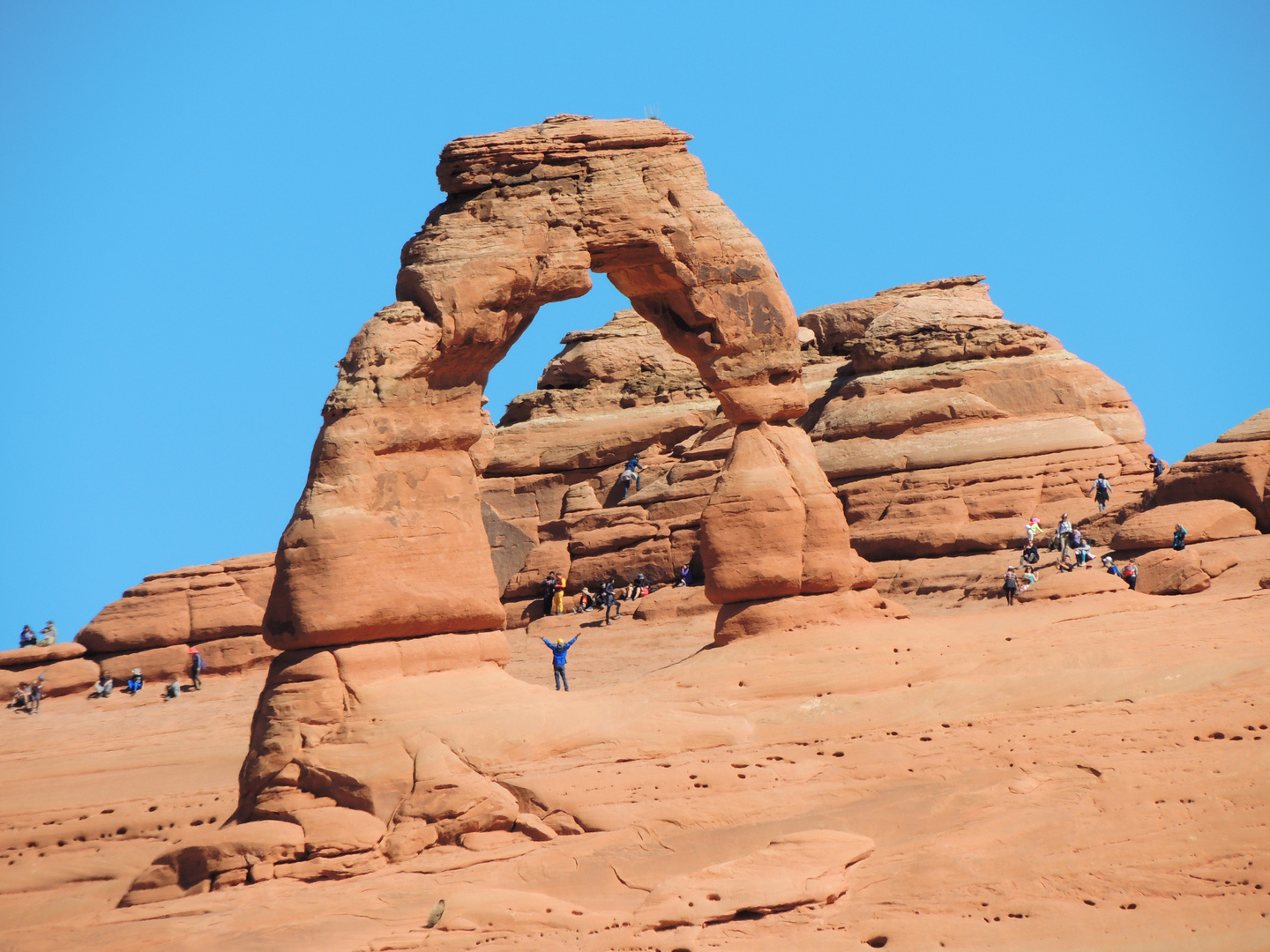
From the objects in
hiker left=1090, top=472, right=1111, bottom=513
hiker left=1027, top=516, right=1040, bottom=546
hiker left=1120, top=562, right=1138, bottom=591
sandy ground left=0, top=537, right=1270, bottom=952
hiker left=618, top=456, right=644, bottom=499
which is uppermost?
hiker left=618, top=456, right=644, bottom=499

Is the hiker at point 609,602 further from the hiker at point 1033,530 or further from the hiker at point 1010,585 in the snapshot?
the hiker at point 1010,585

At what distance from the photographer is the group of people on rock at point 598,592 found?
31484 mm

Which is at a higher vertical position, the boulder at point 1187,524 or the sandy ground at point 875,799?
the boulder at point 1187,524

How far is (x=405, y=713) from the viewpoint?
15242 mm

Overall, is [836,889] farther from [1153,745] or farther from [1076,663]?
[1076,663]

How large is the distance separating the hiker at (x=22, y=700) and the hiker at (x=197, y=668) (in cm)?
333

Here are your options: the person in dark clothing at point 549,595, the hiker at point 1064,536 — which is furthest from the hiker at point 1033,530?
the person in dark clothing at point 549,595

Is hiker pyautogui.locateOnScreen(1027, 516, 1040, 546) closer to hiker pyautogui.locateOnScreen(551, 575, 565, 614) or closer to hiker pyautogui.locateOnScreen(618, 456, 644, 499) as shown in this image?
hiker pyautogui.locateOnScreen(551, 575, 565, 614)

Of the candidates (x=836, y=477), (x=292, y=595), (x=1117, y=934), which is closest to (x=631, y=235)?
(x=292, y=595)

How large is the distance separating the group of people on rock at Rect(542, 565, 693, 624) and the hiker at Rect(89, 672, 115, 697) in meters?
9.65

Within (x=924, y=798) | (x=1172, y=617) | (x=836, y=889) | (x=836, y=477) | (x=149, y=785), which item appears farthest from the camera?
(x=836, y=477)

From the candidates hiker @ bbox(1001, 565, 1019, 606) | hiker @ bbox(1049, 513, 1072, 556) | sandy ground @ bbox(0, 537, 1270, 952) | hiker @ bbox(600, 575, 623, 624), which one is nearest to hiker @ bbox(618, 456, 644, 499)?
hiker @ bbox(600, 575, 623, 624)

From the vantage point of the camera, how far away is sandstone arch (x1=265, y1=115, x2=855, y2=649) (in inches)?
624

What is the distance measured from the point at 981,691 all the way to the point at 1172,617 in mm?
2699
